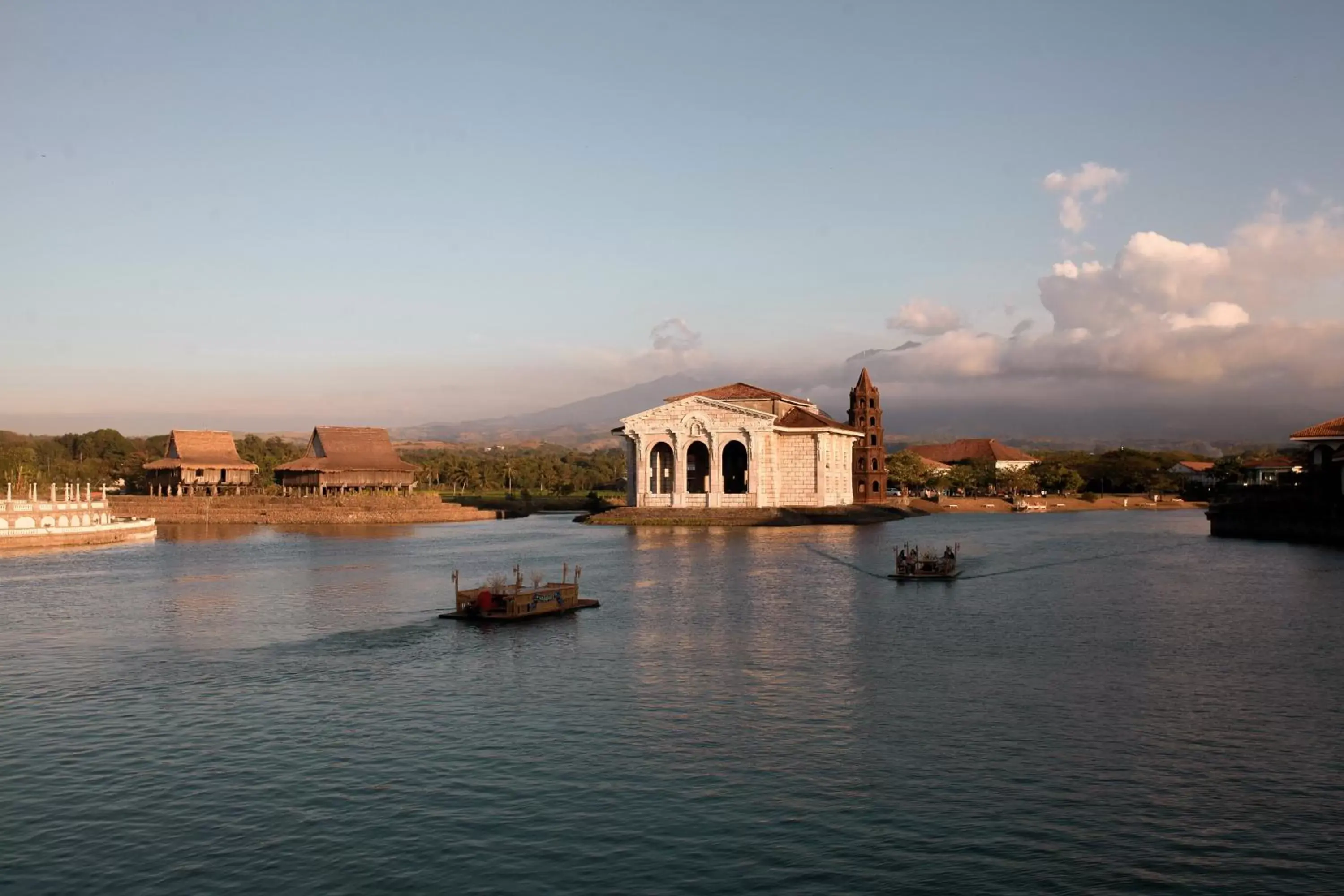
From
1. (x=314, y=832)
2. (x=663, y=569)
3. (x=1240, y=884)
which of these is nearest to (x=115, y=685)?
(x=314, y=832)

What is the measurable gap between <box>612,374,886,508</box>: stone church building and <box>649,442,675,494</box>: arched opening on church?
0.63 feet

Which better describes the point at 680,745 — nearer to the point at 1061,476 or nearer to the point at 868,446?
the point at 868,446

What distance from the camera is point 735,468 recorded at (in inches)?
4646

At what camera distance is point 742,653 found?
32031mm

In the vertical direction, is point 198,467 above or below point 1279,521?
above

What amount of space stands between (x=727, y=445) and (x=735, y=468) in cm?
A: 756

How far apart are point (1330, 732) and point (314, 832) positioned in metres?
19.3

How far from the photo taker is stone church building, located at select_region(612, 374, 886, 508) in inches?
4092

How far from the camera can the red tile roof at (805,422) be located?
106 m

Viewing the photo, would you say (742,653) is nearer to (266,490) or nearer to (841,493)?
(841,493)

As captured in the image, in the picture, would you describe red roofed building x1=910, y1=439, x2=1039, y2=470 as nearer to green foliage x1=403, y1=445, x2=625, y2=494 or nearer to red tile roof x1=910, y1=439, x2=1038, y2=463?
red tile roof x1=910, y1=439, x2=1038, y2=463

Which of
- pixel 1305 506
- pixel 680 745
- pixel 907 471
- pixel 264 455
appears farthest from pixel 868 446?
pixel 680 745

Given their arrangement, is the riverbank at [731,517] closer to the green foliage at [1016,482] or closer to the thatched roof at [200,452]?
the thatched roof at [200,452]

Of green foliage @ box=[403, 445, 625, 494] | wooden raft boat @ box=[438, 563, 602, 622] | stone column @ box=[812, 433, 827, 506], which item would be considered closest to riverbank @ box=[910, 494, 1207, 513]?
stone column @ box=[812, 433, 827, 506]
